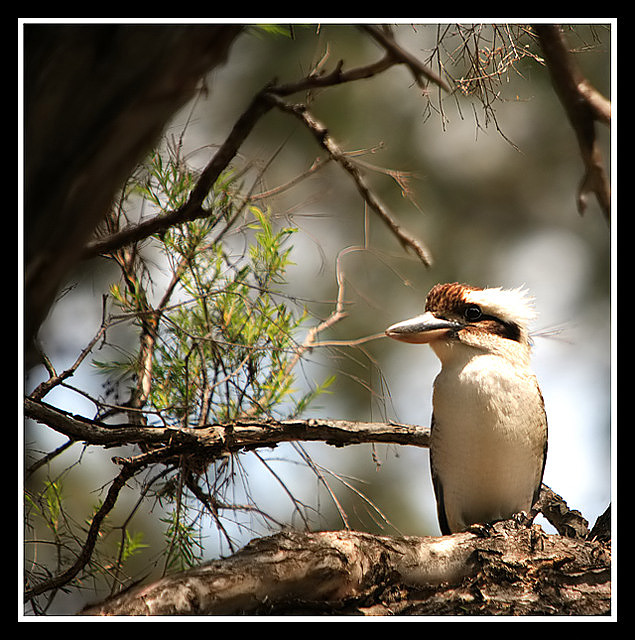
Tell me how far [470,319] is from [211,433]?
2.08 feet

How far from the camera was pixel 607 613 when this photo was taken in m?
1.08

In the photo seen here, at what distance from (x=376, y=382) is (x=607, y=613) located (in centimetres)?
60

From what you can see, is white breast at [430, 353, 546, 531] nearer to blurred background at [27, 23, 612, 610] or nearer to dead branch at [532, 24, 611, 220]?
blurred background at [27, 23, 612, 610]

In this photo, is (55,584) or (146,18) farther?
(55,584)

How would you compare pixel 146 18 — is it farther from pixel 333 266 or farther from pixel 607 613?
pixel 607 613

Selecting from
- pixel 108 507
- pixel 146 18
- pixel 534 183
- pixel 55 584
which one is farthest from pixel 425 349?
pixel 146 18

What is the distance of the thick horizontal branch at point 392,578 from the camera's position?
947 millimetres

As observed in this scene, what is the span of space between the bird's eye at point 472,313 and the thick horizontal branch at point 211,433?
1.10ft

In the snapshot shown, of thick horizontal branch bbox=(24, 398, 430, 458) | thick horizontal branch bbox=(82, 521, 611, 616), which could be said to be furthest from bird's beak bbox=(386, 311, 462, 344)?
thick horizontal branch bbox=(82, 521, 611, 616)

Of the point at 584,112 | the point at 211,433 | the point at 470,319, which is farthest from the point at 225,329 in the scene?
the point at 584,112

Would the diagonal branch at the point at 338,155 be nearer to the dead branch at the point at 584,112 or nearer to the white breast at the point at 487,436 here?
the white breast at the point at 487,436

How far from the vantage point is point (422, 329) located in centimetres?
143

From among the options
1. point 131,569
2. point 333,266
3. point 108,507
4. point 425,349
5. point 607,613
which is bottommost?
point 607,613

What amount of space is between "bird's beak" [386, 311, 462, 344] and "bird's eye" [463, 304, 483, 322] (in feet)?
0.11
